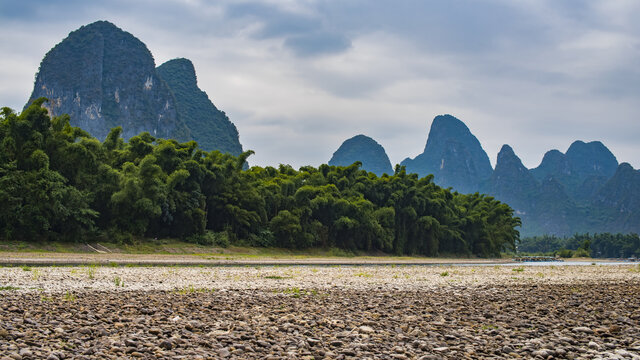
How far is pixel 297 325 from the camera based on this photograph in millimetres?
8180

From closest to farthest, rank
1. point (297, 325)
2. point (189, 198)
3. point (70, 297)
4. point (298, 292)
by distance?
1. point (297, 325)
2. point (70, 297)
3. point (298, 292)
4. point (189, 198)

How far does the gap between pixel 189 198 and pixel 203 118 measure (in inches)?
5659

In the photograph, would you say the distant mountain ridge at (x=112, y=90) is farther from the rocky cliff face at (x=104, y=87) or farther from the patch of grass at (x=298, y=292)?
the patch of grass at (x=298, y=292)

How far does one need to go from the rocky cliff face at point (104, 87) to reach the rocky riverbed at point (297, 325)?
145m

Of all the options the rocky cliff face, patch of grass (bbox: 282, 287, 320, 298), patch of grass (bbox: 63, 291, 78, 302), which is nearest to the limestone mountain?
the rocky cliff face

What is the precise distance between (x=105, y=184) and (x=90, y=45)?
14291 cm

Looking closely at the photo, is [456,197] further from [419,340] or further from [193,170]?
[419,340]

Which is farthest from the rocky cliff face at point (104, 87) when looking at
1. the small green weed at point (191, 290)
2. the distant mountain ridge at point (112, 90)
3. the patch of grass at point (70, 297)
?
the patch of grass at point (70, 297)

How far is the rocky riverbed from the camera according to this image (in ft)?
20.9

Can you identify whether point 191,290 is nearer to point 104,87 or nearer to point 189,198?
point 189,198

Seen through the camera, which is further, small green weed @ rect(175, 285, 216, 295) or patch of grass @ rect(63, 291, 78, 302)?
small green weed @ rect(175, 285, 216, 295)

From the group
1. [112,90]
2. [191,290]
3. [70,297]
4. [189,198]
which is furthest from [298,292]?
[112,90]

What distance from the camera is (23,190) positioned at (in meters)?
29.6

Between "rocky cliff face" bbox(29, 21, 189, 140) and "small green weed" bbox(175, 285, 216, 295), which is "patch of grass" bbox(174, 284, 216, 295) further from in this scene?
"rocky cliff face" bbox(29, 21, 189, 140)
